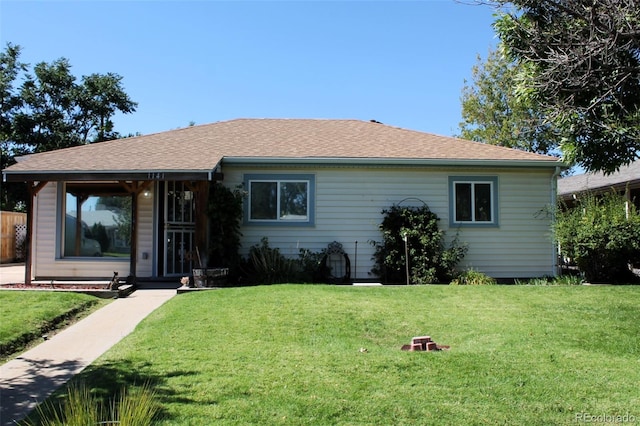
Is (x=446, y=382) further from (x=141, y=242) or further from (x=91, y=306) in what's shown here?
(x=141, y=242)

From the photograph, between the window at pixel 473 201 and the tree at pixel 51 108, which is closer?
the window at pixel 473 201

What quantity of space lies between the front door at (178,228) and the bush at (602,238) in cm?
971

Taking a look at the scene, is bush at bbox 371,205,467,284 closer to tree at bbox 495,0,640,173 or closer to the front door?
tree at bbox 495,0,640,173

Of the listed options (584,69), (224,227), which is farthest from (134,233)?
(584,69)

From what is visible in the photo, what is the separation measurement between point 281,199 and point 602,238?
26.4 ft

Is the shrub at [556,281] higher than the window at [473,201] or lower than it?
lower

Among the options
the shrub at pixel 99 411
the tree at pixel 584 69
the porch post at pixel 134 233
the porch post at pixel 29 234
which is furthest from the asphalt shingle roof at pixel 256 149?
the shrub at pixel 99 411

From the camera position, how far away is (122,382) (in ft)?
15.3

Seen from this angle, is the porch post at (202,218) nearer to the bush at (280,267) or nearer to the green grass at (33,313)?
the bush at (280,267)

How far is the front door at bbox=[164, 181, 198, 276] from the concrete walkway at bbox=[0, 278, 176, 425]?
3.33 metres

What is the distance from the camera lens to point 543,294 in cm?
976

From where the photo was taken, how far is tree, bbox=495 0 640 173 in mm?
6719

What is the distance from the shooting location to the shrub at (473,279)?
469 inches

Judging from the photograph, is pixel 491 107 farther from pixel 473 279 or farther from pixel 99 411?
pixel 99 411
